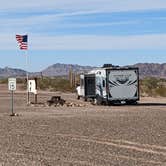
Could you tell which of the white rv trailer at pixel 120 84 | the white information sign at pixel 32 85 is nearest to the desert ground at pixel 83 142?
the white rv trailer at pixel 120 84

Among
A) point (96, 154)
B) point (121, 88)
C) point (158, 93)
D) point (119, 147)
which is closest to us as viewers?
point (96, 154)

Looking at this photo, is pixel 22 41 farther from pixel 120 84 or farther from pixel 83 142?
pixel 83 142

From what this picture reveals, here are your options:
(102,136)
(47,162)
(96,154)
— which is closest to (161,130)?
(102,136)

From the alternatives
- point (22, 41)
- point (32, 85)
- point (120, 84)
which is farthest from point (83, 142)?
point (32, 85)

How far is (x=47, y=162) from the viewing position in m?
15.7

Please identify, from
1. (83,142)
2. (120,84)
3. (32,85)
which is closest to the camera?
(83,142)

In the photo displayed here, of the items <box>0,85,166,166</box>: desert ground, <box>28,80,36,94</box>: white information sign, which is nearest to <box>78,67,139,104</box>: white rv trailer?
<box>28,80,36,94</box>: white information sign

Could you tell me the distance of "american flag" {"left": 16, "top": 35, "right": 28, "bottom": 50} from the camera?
49.9 metres

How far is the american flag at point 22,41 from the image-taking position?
4994 centimetres

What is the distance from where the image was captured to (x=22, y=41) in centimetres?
5025

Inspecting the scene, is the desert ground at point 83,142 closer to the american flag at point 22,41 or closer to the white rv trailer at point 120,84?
the white rv trailer at point 120,84

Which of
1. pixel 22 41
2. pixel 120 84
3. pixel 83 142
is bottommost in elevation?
pixel 83 142

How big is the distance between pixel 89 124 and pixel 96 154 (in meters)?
10.6

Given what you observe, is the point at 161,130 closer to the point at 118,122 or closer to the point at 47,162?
the point at 118,122
